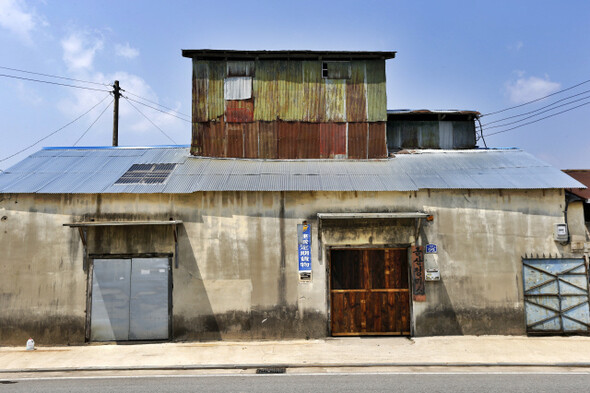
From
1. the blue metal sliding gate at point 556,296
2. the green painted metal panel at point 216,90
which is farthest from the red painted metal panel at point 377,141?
the blue metal sliding gate at point 556,296

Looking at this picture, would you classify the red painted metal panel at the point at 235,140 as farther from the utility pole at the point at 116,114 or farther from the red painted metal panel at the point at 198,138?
the utility pole at the point at 116,114

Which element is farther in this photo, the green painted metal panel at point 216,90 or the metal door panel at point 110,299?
the green painted metal panel at point 216,90

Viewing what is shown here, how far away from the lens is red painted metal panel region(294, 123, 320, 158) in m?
15.2

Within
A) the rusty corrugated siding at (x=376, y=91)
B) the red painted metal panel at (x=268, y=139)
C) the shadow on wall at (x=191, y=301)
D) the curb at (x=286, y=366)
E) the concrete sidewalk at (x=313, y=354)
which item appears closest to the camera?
the curb at (x=286, y=366)

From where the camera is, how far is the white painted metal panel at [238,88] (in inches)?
607

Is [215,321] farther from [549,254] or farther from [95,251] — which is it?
[549,254]

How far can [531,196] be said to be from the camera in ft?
40.8

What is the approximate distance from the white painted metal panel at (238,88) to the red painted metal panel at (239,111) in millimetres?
213

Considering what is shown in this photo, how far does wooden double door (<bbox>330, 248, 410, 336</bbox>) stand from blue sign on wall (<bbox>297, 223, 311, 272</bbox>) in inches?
34.8

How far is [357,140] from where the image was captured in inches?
607

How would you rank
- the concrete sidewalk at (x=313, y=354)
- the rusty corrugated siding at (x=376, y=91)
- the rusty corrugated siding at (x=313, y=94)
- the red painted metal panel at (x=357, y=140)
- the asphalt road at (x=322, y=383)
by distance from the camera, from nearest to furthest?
the asphalt road at (x=322, y=383), the concrete sidewalk at (x=313, y=354), the red painted metal panel at (x=357, y=140), the rusty corrugated siding at (x=313, y=94), the rusty corrugated siding at (x=376, y=91)

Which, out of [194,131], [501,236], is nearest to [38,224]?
[194,131]

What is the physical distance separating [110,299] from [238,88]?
954 cm

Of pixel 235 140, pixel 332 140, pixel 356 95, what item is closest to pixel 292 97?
pixel 332 140
